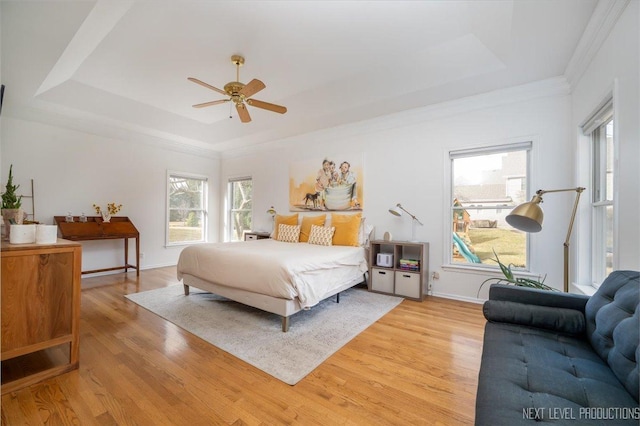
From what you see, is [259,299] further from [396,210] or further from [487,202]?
[487,202]

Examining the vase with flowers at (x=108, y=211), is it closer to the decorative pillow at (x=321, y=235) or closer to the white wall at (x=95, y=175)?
Result: the white wall at (x=95, y=175)

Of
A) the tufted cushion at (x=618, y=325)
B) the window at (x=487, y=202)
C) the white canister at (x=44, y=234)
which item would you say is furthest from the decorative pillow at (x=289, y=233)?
the tufted cushion at (x=618, y=325)

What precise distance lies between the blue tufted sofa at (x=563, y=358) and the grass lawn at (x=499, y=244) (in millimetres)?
1825

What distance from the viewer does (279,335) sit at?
96.8 inches

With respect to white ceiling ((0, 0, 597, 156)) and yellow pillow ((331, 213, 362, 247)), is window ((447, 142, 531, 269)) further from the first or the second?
yellow pillow ((331, 213, 362, 247))

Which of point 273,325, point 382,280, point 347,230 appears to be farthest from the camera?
point 347,230

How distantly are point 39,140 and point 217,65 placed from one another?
11.0 feet

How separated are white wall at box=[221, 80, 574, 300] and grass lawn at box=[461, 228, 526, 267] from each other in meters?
0.16

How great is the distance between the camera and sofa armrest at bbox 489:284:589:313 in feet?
5.30

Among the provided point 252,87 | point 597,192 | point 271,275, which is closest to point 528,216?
point 597,192

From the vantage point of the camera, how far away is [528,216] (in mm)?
1882

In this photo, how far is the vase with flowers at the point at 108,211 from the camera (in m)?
4.53

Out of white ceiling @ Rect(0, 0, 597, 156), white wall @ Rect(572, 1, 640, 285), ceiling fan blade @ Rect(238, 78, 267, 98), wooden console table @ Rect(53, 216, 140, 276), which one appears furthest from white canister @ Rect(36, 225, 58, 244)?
white wall @ Rect(572, 1, 640, 285)

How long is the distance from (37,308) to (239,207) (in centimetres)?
463
